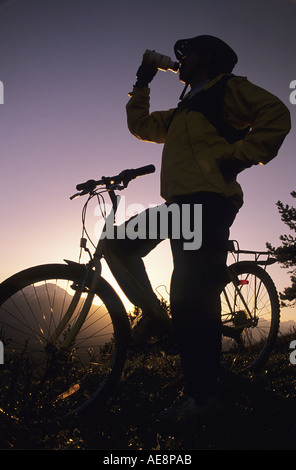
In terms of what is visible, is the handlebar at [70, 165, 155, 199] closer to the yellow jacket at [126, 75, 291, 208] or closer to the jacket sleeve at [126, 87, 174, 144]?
the yellow jacket at [126, 75, 291, 208]

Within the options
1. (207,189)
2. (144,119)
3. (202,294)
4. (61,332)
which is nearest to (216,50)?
(144,119)

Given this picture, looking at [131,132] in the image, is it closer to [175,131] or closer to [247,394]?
[175,131]

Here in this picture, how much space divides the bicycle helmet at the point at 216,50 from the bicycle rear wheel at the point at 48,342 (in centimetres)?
228

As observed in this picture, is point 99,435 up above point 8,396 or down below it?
below

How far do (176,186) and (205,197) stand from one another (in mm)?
262

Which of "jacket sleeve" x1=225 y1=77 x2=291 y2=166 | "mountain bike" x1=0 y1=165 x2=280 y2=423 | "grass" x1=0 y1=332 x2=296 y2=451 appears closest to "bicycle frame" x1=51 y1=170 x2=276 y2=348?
"mountain bike" x1=0 y1=165 x2=280 y2=423

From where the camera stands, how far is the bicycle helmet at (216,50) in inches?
109

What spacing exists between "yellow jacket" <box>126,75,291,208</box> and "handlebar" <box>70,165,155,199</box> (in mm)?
189

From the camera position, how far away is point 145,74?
296 cm

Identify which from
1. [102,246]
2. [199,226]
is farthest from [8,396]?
[199,226]

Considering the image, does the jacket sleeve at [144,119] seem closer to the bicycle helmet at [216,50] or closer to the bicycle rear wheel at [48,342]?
the bicycle helmet at [216,50]

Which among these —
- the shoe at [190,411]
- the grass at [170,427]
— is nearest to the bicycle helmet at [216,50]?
the grass at [170,427]

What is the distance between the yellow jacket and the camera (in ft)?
7.16

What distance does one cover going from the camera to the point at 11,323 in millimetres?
2240
